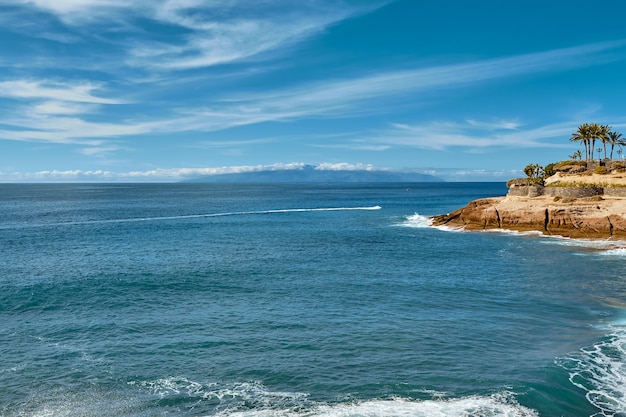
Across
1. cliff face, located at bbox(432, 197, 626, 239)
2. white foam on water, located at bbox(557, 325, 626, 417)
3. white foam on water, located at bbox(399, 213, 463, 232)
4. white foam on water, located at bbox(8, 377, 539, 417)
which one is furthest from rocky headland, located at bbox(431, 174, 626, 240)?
white foam on water, located at bbox(8, 377, 539, 417)

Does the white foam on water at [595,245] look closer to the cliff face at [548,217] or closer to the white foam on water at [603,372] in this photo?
the cliff face at [548,217]

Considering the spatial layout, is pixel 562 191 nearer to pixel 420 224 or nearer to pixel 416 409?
pixel 420 224

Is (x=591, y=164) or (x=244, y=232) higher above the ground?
(x=591, y=164)

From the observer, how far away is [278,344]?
1158 inches

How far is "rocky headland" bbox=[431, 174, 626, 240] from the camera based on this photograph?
70188 millimetres

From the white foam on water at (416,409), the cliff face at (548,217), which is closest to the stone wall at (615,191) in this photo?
the cliff face at (548,217)

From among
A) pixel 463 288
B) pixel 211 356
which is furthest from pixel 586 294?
pixel 211 356

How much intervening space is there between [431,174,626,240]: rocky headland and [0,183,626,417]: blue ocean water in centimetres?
889

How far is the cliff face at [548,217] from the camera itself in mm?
69562

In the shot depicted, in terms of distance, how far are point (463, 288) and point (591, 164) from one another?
7899 centimetres

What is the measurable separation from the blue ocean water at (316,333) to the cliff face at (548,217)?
8.36 meters

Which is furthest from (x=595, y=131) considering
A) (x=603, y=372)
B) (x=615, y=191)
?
(x=603, y=372)

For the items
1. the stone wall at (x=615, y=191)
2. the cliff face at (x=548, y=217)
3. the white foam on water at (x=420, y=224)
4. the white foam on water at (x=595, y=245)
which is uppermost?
the stone wall at (x=615, y=191)

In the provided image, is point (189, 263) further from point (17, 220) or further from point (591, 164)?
point (591, 164)
